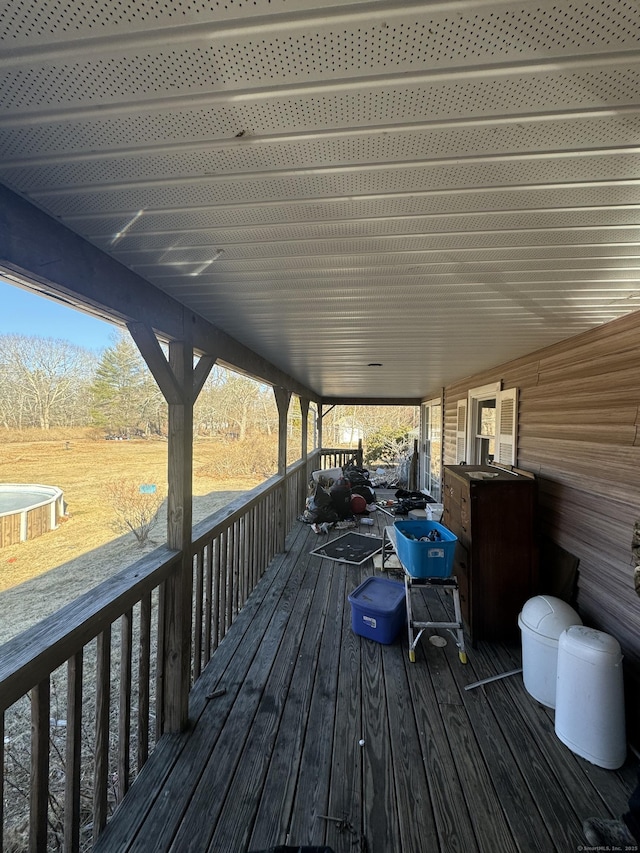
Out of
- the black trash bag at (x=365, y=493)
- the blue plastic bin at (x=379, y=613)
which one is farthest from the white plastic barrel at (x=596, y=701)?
the black trash bag at (x=365, y=493)

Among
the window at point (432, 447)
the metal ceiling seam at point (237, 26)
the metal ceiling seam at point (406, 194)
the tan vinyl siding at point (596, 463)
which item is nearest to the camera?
the metal ceiling seam at point (237, 26)

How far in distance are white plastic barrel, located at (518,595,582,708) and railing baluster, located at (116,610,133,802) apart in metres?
2.27

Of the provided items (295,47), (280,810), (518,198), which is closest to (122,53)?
(295,47)

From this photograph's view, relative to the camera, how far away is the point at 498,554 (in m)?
2.70

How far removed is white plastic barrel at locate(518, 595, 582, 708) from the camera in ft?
6.75

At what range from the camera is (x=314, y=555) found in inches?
174

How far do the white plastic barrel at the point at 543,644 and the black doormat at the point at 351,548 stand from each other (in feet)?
7.18

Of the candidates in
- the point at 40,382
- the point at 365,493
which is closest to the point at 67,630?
the point at 40,382

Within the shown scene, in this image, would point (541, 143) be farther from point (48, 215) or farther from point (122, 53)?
point (48, 215)

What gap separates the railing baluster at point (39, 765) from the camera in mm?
1180

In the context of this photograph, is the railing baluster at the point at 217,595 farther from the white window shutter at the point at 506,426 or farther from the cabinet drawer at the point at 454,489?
the white window shutter at the point at 506,426

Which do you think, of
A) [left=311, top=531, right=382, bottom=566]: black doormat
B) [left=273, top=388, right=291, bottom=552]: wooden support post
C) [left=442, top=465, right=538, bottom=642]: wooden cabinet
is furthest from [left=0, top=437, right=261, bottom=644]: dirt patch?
[left=442, top=465, right=538, bottom=642]: wooden cabinet

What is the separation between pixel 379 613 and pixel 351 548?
6.82 feet

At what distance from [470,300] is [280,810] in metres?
2.61
